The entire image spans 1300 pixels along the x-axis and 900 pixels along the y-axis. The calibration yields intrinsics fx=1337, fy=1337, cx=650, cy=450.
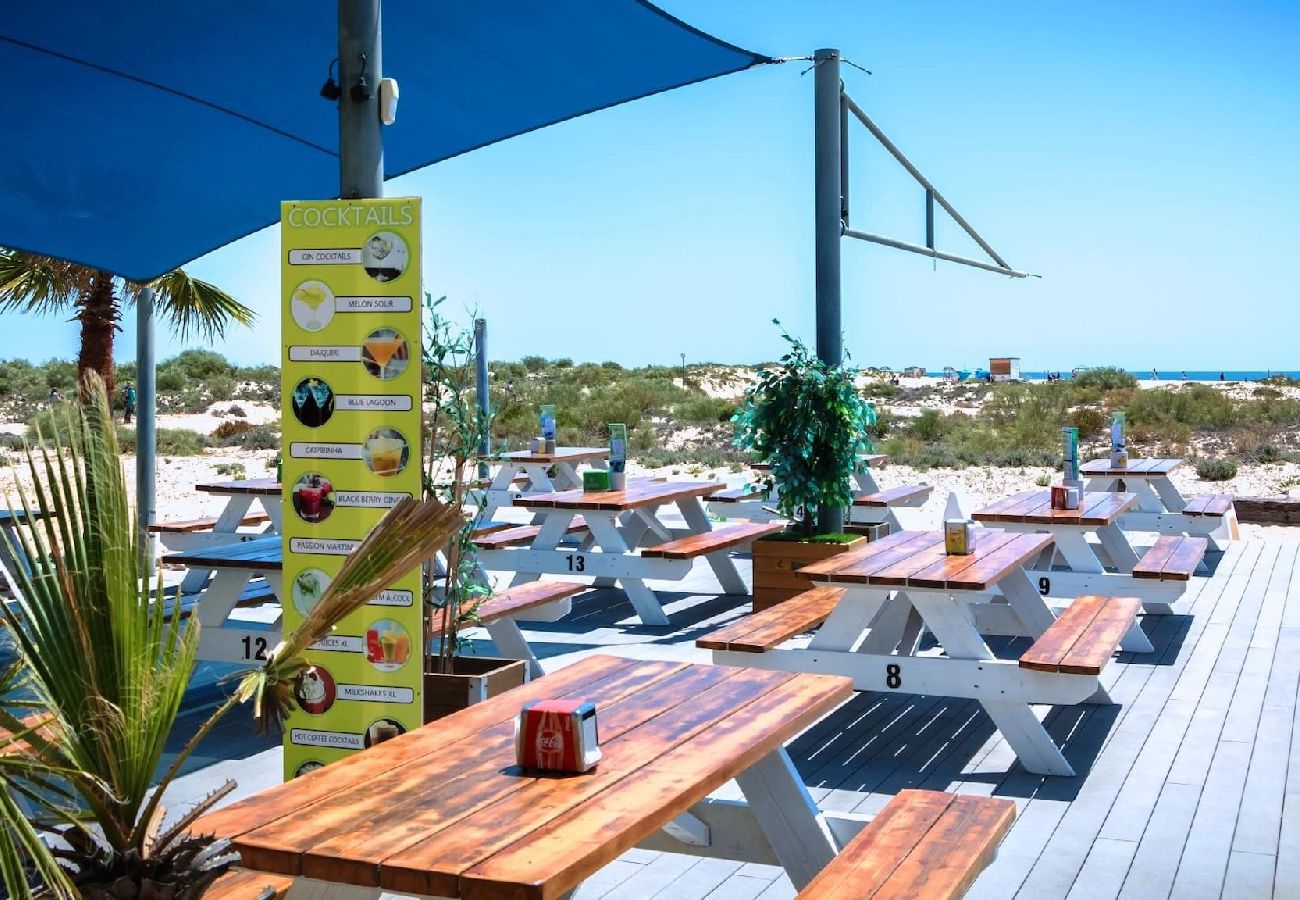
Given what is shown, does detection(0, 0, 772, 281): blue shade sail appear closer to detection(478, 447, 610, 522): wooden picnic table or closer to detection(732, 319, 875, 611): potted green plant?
detection(732, 319, 875, 611): potted green plant

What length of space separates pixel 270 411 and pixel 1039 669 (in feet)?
98.2

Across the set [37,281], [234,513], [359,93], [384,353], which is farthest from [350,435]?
[37,281]

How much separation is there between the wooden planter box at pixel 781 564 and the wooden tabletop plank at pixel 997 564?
1.25 m

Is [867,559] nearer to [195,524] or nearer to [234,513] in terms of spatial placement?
[234,513]

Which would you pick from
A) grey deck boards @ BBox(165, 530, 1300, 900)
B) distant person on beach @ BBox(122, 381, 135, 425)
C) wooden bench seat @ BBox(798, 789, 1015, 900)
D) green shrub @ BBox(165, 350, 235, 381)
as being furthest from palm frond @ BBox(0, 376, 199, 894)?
green shrub @ BBox(165, 350, 235, 381)

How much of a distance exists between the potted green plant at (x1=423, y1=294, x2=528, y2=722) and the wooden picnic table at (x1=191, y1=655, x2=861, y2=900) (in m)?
1.12

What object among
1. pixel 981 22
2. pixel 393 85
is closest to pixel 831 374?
pixel 393 85

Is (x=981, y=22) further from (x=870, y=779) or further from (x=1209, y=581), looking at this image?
(x=870, y=779)

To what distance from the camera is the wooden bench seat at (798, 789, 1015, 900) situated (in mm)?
2455

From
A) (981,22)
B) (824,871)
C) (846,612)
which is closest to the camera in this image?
(824,871)

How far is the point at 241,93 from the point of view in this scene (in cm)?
573

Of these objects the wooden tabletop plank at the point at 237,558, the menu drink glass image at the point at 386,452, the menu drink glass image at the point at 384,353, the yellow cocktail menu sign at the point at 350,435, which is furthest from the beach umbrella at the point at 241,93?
the wooden tabletop plank at the point at 237,558

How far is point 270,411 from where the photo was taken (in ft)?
106

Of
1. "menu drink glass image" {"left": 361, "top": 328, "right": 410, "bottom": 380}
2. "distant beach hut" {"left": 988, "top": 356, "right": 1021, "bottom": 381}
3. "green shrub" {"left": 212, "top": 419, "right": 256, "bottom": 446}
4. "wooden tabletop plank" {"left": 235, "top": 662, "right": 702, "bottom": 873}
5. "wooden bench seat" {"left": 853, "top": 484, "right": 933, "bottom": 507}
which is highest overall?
"distant beach hut" {"left": 988, "top": 356, "right": 1021, "bottom": 381}
